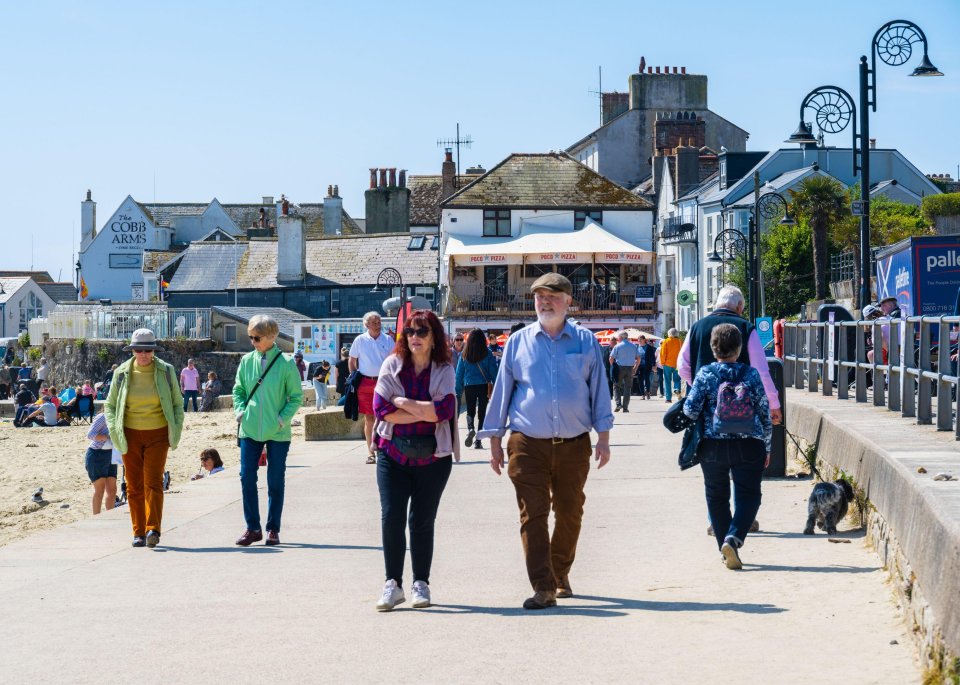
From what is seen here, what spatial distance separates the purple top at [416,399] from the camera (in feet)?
25.8

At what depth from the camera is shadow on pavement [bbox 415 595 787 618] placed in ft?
25.0

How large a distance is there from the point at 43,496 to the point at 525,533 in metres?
15.3

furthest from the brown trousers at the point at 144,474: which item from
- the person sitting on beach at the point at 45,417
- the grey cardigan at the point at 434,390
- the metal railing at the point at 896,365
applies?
the person sitting on beach at the point at 45,417

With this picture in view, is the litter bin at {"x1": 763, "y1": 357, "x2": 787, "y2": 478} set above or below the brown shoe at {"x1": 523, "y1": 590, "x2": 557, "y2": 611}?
above

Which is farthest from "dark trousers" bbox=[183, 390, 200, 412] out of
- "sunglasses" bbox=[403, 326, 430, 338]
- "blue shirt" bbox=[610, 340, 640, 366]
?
"sunglasses" bbox=[403, 326, 430, 338]

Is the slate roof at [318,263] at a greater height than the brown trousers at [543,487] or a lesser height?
greater

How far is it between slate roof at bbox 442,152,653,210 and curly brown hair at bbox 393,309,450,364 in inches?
2134

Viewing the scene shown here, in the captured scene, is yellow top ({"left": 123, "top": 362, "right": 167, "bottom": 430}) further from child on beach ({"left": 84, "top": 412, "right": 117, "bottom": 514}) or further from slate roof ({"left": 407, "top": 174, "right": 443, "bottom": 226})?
slate roof ({"left": 407, "top": 174, "right": 443, "bottom": 226})

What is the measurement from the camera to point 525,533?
7.79 meters

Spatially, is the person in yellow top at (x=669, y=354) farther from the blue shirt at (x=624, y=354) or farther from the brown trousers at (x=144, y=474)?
the brown trousers at (x=144, y=474)

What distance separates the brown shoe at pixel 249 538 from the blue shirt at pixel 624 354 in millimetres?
16976

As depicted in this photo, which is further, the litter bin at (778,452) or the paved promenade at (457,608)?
the litter bin at (778,452)

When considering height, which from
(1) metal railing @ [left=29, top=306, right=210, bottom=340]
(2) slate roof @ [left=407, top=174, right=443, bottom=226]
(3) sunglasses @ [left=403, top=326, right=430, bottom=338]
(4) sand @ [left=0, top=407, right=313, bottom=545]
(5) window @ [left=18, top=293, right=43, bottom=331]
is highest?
(2) slate roof @ [left=407, top=174, right=443, bottom=226]

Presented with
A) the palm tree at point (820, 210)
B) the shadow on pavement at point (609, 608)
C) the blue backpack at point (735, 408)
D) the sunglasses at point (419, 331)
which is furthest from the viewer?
the palm tree at point (820, 210)
